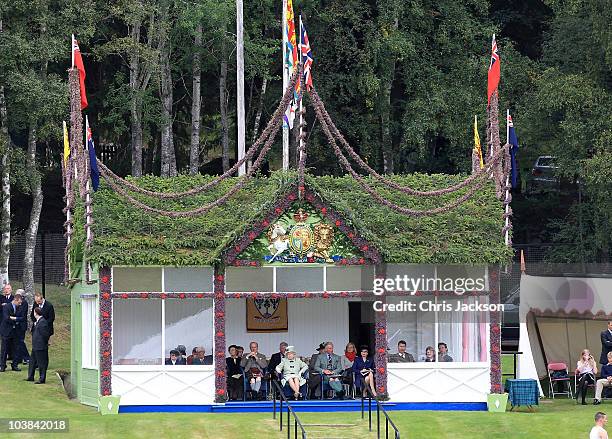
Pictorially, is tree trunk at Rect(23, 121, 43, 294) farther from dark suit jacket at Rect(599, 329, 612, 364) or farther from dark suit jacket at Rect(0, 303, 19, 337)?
→ dark suit jacket at Rect(599, 329, 612, 364)

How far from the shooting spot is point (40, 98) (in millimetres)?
37844

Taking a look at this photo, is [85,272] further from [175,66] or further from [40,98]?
[175,66]

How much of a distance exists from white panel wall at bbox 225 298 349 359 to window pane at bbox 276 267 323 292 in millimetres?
3277

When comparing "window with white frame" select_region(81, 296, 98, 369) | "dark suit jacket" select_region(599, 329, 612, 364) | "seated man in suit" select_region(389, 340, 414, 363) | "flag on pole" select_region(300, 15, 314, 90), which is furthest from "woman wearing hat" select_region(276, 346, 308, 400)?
"dark suit jacket" select_region(599, 329, 612, 364)

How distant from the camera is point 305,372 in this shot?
2864cm

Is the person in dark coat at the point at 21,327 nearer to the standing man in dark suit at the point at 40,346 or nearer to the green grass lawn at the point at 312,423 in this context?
the standing man in dark suit at the point at 40,346

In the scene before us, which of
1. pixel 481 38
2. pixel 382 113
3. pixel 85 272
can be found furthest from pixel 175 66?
pixel 85 272

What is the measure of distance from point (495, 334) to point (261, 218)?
511cm

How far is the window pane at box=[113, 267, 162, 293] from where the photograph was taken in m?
28.1

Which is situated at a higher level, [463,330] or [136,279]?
[136,279]

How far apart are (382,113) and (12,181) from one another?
1302 cm

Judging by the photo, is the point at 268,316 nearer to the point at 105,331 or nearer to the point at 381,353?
the point at 381,353

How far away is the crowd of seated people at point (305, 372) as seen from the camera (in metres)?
28.5

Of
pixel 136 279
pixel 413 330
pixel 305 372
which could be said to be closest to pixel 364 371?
pixel 305 372
